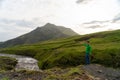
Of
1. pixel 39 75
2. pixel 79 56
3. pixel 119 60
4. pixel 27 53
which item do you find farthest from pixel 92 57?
pixel 27 53

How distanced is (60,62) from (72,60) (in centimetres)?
341

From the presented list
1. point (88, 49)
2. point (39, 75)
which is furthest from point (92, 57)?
point (39, 75)

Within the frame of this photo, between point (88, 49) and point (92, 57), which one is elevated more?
point (88, 49)

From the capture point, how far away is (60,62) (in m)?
58.6

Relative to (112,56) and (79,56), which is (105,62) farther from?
(79,56)

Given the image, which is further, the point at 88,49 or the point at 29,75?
the point at 88,49

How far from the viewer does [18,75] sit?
24906 millimetres

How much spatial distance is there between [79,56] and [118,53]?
11.0 meters

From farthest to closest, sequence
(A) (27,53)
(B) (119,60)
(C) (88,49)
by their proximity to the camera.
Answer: (A) (27,53) → (B) (119,60) → (C) (88,49)

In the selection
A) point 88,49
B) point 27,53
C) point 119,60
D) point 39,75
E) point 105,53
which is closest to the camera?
point 39,75

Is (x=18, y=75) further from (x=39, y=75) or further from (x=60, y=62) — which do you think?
(x=60, y=62)

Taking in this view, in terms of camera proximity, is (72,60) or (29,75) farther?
(72,60)

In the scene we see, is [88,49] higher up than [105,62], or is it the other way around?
[88,49]

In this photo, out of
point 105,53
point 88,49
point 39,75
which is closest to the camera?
point 39,75
